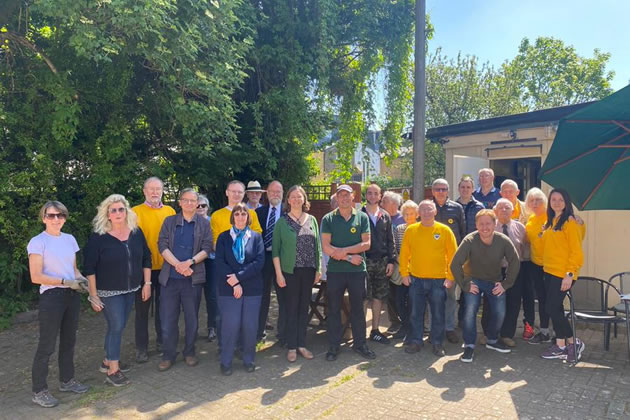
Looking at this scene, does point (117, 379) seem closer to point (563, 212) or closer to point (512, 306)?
point (512, 306)

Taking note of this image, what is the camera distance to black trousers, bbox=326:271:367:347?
16.6 ft

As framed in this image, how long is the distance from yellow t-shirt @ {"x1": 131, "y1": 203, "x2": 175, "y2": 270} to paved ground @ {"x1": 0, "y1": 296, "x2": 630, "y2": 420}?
1.10 meters

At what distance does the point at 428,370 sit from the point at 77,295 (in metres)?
3.45

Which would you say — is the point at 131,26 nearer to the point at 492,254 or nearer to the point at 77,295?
the point at 77,295

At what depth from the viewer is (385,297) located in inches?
221

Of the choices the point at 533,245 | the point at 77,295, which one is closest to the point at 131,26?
the point at 77,295

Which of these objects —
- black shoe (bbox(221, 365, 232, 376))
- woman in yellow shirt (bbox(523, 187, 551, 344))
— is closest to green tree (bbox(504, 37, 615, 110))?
woman in yellow shirt (bbox(523, 187, 551, 344))

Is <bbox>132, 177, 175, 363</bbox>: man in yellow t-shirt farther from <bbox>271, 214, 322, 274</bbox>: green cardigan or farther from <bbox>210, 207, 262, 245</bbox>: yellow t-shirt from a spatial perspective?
<bbox>271, 214, 322, 274</bbox>: green cardigan

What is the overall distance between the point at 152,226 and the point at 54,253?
115cm

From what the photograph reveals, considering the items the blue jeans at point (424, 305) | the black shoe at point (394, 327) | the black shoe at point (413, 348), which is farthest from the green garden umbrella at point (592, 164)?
the black shoe at point (394, 327)

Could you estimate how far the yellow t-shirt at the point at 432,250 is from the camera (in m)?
5.11

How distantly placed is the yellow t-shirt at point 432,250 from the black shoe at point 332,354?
1212 millimetres

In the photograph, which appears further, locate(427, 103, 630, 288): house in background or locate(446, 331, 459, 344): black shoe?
locate(427, 103, 630, 288): house in background

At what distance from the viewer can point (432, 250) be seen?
5.11 m
